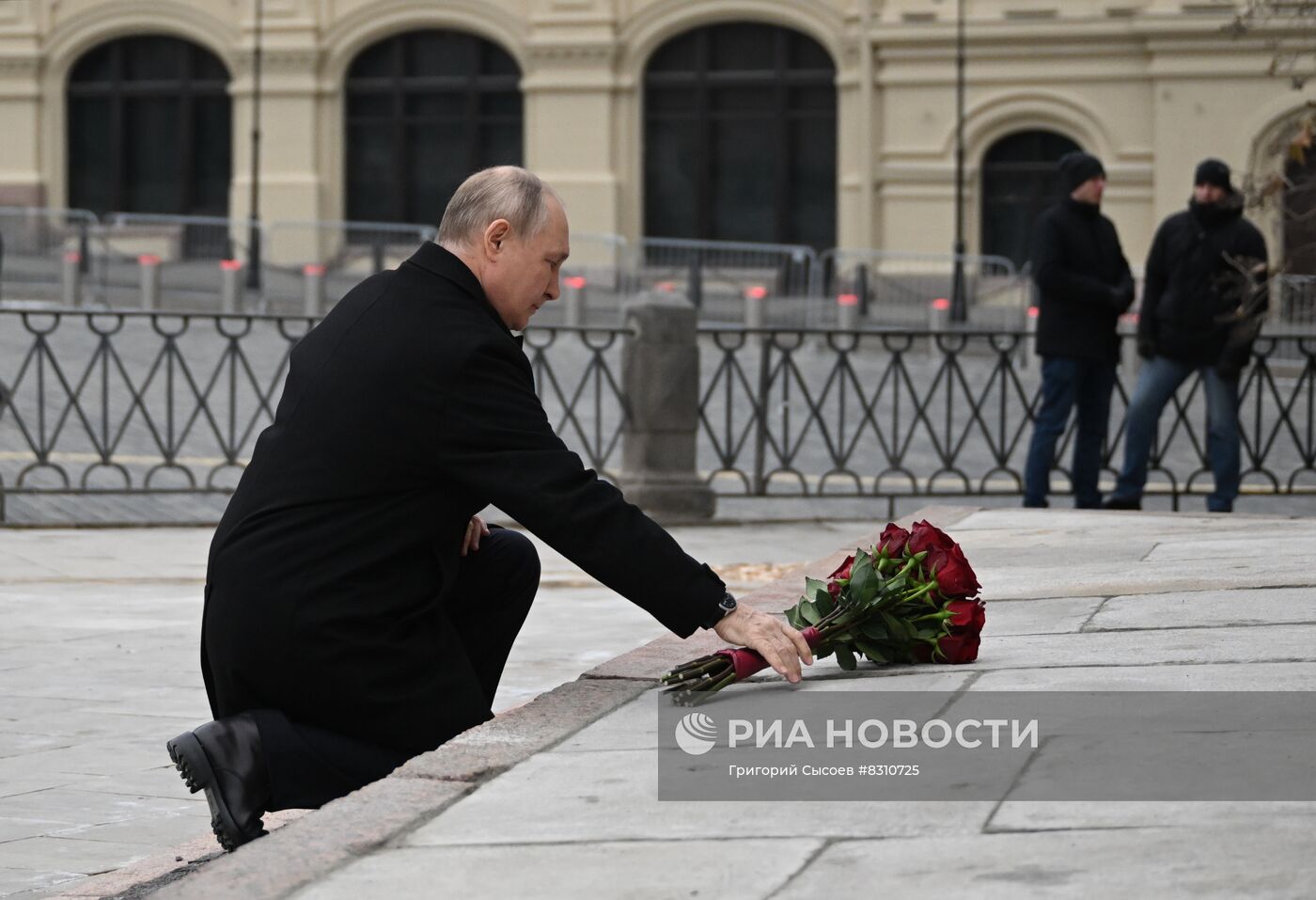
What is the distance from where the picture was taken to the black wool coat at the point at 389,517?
13.6 feet

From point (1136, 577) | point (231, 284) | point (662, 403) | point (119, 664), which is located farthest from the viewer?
point (231, 284)

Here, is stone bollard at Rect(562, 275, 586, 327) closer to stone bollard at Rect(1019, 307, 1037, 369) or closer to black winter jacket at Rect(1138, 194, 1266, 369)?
stone bollard at Rect(1019, 307, 1037, 369)

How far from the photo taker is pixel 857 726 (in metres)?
4.11

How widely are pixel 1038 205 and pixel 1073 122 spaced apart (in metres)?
1.33

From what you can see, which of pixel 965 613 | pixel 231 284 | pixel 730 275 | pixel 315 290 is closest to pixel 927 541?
pixel 965 613

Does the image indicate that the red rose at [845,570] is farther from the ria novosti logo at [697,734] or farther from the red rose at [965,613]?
the ria novosti logo at [697,734]

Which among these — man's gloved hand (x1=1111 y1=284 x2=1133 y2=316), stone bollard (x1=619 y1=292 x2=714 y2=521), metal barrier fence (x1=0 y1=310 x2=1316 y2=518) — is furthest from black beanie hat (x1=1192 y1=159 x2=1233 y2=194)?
stone bollard (x1=619 y1=292 x2=714 y2=521)

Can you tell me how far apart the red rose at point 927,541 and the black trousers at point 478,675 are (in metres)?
0.85

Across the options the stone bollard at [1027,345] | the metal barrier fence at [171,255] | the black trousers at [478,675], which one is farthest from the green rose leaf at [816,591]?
the metal barrier fence at [171,255]

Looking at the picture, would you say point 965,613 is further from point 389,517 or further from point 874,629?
point 389,517

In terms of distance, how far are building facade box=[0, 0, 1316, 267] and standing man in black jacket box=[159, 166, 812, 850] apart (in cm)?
2571

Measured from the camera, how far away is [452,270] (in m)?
4.29

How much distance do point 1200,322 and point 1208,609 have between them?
17.3ft

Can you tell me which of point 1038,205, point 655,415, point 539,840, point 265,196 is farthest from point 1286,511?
point 265,196
